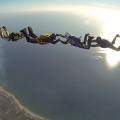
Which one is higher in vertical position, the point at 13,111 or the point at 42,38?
the point at 42,38

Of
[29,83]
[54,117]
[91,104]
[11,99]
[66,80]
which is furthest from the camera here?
[66,80]

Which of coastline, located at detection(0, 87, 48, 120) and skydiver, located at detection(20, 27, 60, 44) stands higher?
skydiver, located at detection(20, 27, 60, 44)

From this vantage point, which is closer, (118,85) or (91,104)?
(91,104)

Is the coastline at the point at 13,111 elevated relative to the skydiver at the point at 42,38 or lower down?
lower down

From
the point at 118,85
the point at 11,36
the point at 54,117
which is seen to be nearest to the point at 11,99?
the point at 54,117

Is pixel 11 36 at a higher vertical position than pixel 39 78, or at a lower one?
higher

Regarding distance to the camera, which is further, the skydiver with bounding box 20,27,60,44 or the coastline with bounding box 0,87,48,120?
the coastline with bounding box 0,87,48,120

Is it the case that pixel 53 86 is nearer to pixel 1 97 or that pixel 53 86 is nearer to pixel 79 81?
pixel 79 81

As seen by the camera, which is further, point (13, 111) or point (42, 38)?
point (13, 111)
